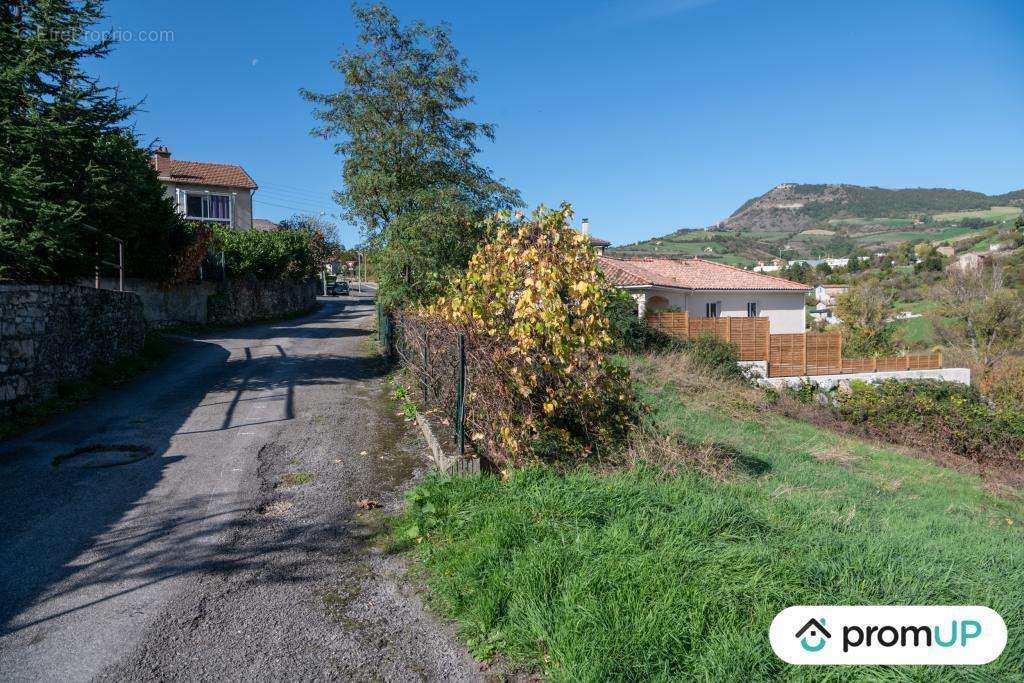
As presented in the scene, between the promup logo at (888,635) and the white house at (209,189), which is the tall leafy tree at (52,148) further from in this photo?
the white house at (209,189)

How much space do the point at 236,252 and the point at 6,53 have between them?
17.2 metres

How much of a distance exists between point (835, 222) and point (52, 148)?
482 feet

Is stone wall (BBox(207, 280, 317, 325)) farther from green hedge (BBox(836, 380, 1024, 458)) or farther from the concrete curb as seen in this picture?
green hedge (BBox(836, 380, 1024, 458))

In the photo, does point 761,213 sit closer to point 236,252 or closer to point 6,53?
point 236,252

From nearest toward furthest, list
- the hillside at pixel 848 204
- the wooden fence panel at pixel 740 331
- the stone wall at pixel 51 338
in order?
1. the stone wall at pixel 51 338
2. the wooden fence panel at pixel 740 331
3. the hillside at pixel 848 204

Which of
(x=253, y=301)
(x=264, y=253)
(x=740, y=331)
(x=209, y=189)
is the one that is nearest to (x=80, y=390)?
(x=253, y=301)

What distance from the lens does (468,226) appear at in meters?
13.4

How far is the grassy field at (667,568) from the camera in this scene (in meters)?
2.98

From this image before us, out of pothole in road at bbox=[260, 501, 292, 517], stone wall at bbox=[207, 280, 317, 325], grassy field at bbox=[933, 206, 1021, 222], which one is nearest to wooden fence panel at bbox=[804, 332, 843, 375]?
pothole in road at bbox=[260, 501, 292, 517]

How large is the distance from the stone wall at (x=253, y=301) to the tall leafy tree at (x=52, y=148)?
Result: 12804 mm

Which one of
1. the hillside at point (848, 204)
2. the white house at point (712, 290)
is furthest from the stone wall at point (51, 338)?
the hillside at point (848, 204)

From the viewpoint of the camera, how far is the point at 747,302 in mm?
35312

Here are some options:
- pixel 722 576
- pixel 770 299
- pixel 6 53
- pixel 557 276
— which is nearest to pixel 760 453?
pixel 557 276

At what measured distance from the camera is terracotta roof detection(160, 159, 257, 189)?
4053cm
